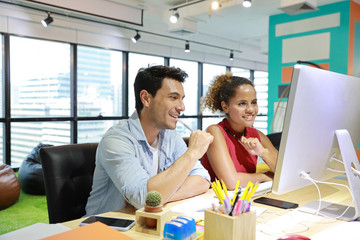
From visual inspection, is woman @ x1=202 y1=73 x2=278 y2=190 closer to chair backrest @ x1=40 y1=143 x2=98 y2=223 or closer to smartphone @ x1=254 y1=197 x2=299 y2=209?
smartphone @ x1=254 y1=197 x2=299 y2=209

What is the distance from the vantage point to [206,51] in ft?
26.2

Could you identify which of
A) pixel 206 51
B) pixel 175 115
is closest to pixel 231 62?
pixel 206 51

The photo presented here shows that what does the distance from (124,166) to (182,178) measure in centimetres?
25

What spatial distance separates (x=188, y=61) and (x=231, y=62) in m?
1.48

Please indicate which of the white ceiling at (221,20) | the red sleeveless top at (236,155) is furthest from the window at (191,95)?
the red sleeveless top at (236,155)

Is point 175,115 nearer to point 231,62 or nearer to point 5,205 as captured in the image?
point 5,205

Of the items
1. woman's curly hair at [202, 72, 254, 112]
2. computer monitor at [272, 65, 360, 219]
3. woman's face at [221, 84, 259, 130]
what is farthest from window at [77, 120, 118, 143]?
computer monitor at [272, 65, 360, 219]

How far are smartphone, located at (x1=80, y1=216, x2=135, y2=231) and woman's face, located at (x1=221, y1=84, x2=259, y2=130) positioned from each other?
112 centimetres

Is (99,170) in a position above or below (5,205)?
above

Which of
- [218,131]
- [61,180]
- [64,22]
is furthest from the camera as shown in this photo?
[64,22]

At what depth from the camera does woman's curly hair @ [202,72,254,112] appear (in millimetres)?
2072

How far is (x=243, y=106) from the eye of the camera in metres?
2.03

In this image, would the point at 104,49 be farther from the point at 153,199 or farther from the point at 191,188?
the point at 153,199

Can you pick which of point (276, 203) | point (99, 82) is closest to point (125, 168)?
point (276, 203)
